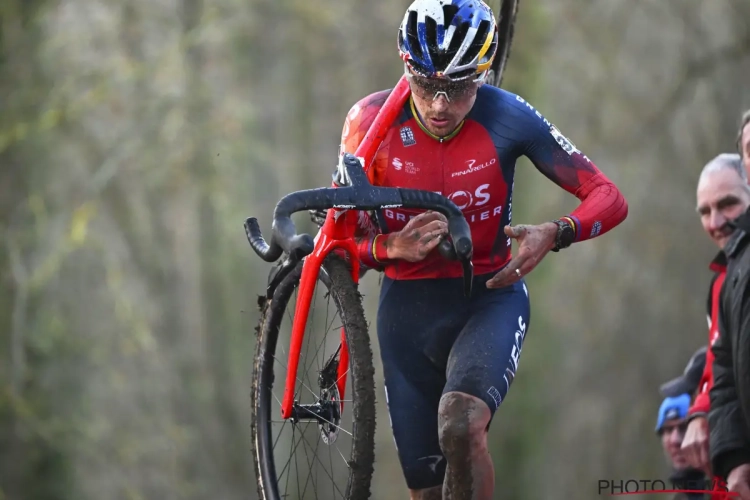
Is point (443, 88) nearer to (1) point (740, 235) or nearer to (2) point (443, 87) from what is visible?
(2) point (443, 87)

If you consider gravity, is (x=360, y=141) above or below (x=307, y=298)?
above

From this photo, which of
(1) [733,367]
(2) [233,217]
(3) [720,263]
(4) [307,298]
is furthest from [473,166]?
(2) [233,217]

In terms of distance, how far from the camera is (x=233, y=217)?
12391 mm

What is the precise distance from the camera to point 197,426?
12.7 metres

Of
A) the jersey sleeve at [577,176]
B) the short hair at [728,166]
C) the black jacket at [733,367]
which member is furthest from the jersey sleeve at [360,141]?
the short hair at [728,166]

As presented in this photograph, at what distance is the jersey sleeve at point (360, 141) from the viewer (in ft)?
12.0

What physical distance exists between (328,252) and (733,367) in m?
1.37

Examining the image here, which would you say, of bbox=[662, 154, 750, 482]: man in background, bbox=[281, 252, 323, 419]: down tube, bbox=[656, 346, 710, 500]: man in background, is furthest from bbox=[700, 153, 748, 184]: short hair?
bbox=[281, 252, 323, 419]: down tube

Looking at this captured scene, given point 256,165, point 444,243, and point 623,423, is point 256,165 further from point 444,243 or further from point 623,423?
point 444,243

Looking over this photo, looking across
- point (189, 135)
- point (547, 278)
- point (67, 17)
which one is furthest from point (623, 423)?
point (67, 17)

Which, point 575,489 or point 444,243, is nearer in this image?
point 444,243

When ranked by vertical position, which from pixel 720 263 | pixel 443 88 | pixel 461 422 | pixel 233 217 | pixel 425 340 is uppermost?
pixel 233 217

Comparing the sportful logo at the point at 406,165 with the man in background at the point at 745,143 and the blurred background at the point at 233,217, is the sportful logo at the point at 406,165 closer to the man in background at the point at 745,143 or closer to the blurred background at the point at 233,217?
the man in background at the point at 745,143

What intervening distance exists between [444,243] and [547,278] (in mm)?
8412
